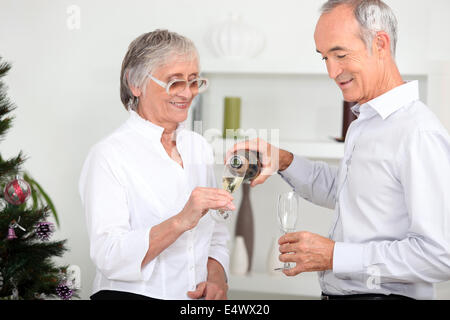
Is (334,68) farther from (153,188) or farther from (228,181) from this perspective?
(153,188)

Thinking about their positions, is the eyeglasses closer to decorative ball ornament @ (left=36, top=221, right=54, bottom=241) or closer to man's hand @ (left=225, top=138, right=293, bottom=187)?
man's hand @ (left=225, top=138, right=293, bottom=187)

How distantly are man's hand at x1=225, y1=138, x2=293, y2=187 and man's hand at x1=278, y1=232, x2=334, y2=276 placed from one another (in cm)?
19

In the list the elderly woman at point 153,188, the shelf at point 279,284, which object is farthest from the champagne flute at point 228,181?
the shelf at point 279,284

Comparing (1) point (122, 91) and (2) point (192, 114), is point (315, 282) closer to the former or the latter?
(2) point (192, 114)

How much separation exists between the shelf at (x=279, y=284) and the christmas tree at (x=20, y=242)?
90 cm

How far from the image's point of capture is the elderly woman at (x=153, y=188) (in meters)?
1.24

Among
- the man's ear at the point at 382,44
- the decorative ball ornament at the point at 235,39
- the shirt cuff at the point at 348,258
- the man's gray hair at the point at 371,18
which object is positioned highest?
the decorative ball ornament at the point at 235,39

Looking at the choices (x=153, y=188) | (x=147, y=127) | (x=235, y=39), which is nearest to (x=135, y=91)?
(x=147, y=127)

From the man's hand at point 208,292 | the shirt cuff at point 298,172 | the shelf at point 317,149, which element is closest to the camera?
the man's hand at point 208,292

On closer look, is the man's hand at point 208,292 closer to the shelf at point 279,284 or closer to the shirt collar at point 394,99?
the shirt collar at point 394,99

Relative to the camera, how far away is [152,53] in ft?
4.41

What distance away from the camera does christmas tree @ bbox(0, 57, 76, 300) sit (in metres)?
1.42

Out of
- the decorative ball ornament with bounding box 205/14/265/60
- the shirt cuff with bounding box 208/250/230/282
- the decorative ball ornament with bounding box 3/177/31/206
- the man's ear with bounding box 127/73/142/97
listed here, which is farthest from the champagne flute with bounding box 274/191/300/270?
the decorative ball ornament with bounding box 205/14/265/60
